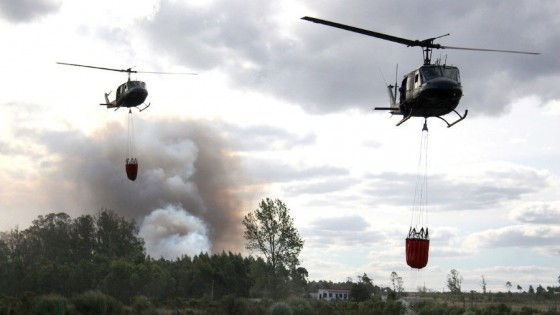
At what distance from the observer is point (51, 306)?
234 ft

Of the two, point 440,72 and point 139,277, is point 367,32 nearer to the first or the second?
point 440,72

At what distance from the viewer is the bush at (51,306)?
70.1 metres

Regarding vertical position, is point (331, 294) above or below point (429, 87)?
below

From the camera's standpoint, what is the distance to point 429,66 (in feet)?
118

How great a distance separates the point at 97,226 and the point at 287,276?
2735 inches

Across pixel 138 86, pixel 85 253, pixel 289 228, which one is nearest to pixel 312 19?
pixel 138 86

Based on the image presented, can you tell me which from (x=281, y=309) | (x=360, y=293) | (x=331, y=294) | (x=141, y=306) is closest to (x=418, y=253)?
(x=281, y=309)

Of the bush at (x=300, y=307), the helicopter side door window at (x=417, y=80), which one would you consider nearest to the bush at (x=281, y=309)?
the bush at (x=300, y=307)

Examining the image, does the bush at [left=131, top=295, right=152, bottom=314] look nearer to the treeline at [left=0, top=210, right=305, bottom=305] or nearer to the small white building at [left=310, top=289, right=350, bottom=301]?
the treeline at [left=0, top=210, right=305, bottom=305]

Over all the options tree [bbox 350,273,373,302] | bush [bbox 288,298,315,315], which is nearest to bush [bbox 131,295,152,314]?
bush [bbox 288,298,315,315]

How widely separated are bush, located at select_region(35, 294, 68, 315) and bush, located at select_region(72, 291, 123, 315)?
5.21 ft

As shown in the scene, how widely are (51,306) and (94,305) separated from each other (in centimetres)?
529

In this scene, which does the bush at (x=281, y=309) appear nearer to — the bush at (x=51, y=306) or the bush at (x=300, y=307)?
the bush at (x=300, y=307)

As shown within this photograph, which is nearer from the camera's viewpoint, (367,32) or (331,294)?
(367,32)
